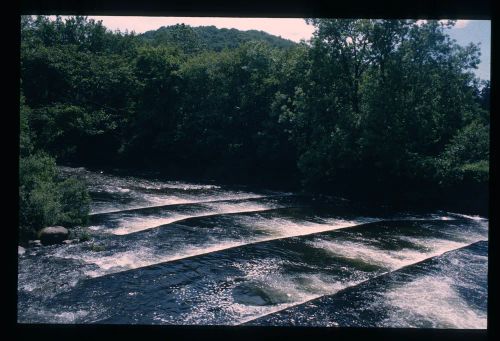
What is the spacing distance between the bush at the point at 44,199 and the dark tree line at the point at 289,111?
869 millimetres

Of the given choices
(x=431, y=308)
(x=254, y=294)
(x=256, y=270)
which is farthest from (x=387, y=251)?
(x=254, y=294)

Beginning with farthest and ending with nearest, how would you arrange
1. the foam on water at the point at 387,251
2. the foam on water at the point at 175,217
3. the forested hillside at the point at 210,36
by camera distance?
the forested hillside at the point at 210,36, the foam on water at the point at 175,217, the foam on water at the point at 387,251

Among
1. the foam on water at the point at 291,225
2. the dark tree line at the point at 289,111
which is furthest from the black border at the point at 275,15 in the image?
the dark tree line at the point at 289,111

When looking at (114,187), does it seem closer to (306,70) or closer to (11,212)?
(306,70)

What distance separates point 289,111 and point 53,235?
11.9 metres

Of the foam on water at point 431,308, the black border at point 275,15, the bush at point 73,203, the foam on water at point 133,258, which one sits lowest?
the foam on water at point 431,308

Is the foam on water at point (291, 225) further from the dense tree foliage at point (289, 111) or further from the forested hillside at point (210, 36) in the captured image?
the forested hillside at point (210, 36)

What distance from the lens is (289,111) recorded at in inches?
724

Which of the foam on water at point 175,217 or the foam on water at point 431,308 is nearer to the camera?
the foam on water at point 431,308

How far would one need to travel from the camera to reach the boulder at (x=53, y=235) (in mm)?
8641

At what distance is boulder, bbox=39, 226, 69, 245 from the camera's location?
8.64 metres

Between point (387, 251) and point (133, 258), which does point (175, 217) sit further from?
point (387, 251)

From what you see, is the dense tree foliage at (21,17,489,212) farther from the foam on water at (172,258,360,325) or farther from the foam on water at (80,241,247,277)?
the foam on water at (172,258,360,325)

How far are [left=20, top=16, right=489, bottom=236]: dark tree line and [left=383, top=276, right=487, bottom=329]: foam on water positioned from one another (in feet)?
27.9
